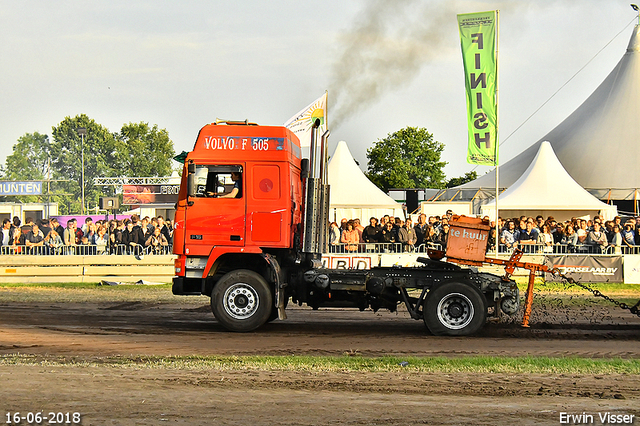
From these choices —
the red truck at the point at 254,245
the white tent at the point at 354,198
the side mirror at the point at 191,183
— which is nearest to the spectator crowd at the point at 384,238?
the red truck at the point at 254,245

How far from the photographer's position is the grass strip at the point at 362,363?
29.2 feet

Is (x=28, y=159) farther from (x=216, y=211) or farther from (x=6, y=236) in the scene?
(x=216, y=211)

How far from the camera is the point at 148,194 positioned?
7188cm

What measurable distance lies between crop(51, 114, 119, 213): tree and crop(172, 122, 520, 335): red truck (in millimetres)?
108611

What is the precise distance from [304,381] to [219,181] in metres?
4.86

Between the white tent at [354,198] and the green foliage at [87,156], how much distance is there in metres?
81.4

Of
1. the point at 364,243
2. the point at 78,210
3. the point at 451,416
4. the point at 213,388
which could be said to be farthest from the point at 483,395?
the point at 78,210

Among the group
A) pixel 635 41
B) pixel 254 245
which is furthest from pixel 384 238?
pixel 635 41

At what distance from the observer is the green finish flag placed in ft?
67.6

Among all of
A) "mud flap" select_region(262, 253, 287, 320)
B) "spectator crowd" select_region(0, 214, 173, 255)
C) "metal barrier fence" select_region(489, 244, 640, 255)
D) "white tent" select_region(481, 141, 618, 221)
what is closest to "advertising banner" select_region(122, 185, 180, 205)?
"white tent" select_region(481, 141, 618, 221)

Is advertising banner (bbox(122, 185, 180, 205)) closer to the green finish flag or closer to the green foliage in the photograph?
the green foliage

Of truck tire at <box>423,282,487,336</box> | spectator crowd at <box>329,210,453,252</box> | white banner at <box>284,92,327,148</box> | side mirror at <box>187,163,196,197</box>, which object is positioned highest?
white banner at <box>284,92,327,148</box>

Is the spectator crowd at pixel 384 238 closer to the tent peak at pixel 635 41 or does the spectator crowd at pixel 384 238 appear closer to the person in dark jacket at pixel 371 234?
the person in dark jacket at pixel 371 234

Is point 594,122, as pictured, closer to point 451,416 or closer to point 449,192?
point 449,192
